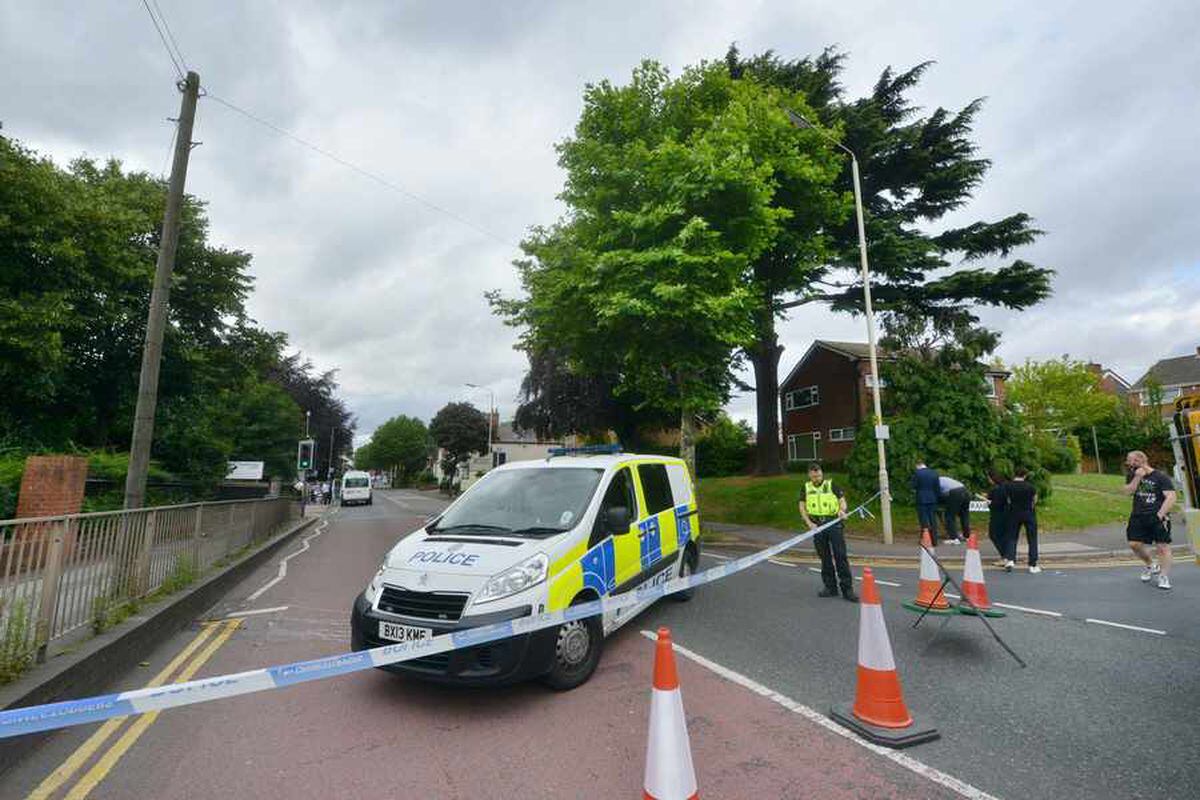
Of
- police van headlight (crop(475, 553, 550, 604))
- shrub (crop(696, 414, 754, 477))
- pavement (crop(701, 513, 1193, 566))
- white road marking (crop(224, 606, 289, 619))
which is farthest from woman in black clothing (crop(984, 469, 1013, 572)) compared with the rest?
shrub (crop(696, 414, 754, 477))

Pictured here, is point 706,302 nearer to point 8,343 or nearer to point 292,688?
point 292,688

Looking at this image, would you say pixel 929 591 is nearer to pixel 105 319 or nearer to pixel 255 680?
pixel 255 680

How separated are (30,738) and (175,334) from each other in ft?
56.3

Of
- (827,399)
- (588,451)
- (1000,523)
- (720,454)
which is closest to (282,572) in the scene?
(588,451)

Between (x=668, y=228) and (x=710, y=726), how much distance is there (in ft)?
37.5

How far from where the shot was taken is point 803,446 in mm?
35562

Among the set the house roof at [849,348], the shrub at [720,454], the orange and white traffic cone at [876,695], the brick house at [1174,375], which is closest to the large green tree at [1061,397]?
the house roof at [849,348]

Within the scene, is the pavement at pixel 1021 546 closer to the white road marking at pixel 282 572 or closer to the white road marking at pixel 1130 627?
the white road marking at pixel 1130 627

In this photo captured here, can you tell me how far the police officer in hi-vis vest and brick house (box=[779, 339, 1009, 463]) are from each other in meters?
23.9

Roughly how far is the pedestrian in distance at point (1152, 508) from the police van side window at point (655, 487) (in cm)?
616

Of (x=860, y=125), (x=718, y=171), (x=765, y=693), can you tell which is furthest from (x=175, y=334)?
(x=860, y=125)

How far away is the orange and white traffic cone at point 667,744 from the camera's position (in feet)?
8.74

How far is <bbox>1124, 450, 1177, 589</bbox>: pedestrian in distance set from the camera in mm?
7730

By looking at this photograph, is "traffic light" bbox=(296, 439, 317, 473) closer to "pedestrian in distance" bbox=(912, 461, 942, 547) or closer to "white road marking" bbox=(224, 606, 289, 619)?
"white road marking" bbox=(224, 606, 289, 619)
